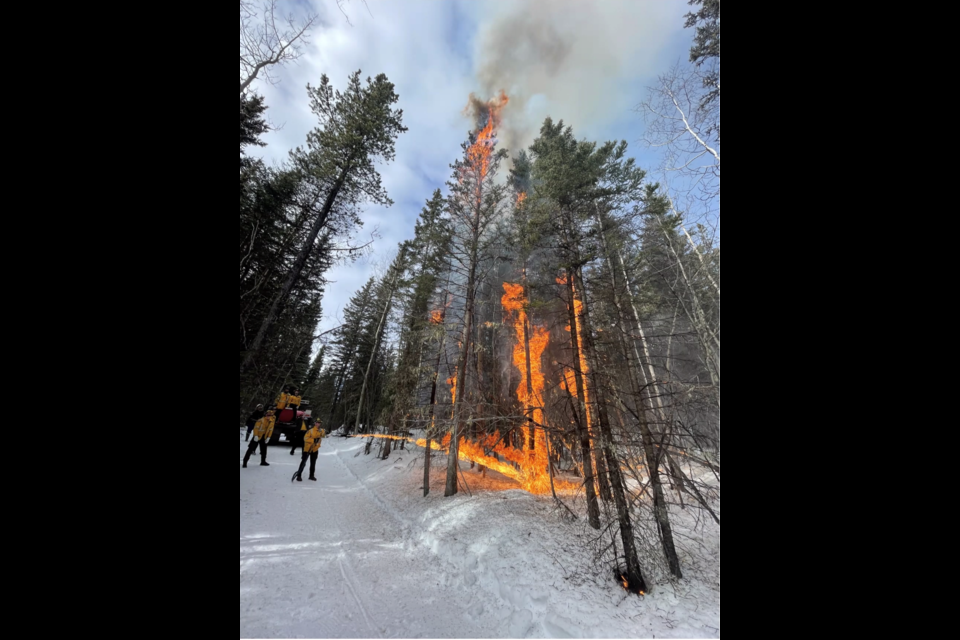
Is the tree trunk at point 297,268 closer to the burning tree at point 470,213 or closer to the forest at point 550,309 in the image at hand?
the forest at point 550,309

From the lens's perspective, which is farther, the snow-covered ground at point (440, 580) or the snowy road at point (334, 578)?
the snow-covered ground at point (440, 580)

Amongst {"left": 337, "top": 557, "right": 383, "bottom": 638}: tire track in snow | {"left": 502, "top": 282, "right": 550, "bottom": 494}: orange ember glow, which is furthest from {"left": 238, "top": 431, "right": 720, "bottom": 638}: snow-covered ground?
{"left": 502, "top": 282, "right": 550, "bottom": 494}: orange ember glow

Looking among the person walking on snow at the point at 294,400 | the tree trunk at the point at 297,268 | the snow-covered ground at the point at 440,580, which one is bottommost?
the snow-covered ground at the point at 440,580

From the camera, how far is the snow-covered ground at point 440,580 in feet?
12.6

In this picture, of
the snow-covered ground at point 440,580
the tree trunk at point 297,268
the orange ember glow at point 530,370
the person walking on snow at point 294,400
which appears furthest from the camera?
the person walking on snow at point 294,400

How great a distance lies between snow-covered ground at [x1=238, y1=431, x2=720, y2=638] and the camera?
151 inches

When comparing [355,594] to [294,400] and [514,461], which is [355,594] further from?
[294,400]

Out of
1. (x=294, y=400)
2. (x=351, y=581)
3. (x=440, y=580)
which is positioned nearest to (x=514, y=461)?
(x=440, y=580)

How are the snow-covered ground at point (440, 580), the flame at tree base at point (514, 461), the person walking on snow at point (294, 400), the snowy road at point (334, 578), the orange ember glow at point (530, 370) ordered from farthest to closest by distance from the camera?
the person walking on snow at point (294, 400) < the orange ember glow at point (530, 370) < the flame at tree base at point (514, 461) < the snow-covered ground at point (440, 580) < the snowy road at point (334, 578)

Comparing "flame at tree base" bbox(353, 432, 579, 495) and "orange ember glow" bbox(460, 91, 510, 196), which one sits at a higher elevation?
"orange ember glow" bbox(460, 91, 510, 196)

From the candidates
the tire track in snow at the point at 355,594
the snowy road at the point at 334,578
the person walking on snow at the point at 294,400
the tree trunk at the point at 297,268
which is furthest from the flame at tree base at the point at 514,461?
the person walking on snow at the point at 294,400

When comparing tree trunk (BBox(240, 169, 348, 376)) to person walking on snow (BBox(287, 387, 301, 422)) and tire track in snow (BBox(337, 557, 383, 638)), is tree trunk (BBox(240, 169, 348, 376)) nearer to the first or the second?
person walking on snow (BBox(287, 387, 301, 422))
